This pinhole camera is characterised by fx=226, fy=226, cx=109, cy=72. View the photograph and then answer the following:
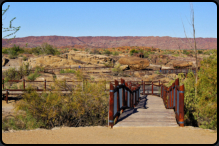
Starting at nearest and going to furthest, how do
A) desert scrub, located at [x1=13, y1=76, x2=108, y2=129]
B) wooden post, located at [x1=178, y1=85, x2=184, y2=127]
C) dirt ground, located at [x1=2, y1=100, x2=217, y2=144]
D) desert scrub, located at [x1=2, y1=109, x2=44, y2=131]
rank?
dirt ground, located at [x1=2, y1=100, x2=217, y2=144] < wooden post, located at [x1=178, y1=85, x2=184, y2=127] < desert scrub, located at [x1=2, y1=109, x2=44, y2=131] < desert scrub, located at [x1=13, y1=76, x2=108, y2=129]

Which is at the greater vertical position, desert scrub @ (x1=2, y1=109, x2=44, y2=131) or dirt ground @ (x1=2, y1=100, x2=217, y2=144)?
dirt ground @ (x1=2, y1=100, x2=217, y2=144)

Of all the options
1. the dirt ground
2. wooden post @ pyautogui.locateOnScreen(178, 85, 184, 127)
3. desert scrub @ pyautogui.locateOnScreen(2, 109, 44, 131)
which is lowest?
desert scrub @ pyautogui.locateOnScreen(2, 109, 44, 131)

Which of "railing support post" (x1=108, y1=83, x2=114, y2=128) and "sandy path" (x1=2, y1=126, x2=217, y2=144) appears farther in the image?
"railing support post" (x1=108, y1=83, x2=114, y2=128)

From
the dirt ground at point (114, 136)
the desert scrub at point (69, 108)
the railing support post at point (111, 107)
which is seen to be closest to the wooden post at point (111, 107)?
the railing support post at point (111, 107)

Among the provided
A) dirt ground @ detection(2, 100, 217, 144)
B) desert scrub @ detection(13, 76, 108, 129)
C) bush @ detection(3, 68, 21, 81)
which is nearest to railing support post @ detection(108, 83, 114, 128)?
dirt ground @ detection(2, 100, 217, 144)

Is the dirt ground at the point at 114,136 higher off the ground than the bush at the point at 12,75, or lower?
lower

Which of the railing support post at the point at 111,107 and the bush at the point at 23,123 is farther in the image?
the bush at the point at 23,123

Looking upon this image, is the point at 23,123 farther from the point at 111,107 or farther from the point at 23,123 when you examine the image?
the point at 111,107

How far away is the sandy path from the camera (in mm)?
5348

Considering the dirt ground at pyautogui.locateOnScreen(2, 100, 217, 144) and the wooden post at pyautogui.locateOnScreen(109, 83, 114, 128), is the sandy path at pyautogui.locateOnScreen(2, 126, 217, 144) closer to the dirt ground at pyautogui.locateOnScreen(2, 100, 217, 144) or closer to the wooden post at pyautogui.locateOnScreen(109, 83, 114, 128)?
the dirt ground at pyautogui.locateOnScreen(2, 100, 217, 144)

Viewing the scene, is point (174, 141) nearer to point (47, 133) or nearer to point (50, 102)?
point (47, 133)

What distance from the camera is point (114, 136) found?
19.1 feet

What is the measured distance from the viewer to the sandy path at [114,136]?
5.35 metres

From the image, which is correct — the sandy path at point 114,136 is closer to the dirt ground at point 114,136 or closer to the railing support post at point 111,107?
the dirt ground at point 114,136
